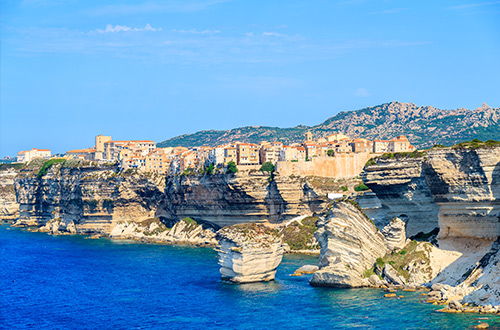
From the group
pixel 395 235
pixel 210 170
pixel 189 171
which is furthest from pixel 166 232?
pixel 395 235

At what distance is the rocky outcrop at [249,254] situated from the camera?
170ft

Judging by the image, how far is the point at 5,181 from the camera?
139 metres

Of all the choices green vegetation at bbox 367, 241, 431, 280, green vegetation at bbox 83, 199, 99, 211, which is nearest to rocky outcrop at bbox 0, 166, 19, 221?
green vegetation at bbox 83, 199, 99, 211

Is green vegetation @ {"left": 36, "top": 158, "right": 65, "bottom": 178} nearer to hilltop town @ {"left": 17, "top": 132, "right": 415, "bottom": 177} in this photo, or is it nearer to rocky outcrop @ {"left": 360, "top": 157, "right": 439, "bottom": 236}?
hilltop town @ {"left": 17, "top": 132, "right": 415, "bottom": 177}

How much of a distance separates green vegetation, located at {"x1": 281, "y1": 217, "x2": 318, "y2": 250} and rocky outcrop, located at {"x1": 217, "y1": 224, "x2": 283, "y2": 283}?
20.8 meters

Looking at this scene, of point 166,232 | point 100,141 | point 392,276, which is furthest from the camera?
point 100,141

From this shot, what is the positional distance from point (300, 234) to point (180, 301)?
29286mm

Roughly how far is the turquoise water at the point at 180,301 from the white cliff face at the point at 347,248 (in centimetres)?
125

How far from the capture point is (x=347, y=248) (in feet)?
163

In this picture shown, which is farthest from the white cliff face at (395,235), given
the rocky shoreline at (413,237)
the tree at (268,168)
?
the tree at (268,168)

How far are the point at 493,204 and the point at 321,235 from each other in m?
12.7

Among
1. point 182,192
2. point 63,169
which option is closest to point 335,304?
point 182,192

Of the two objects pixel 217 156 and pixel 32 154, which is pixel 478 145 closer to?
pixel 217 156

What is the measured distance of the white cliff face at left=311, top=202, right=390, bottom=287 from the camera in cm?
4938
